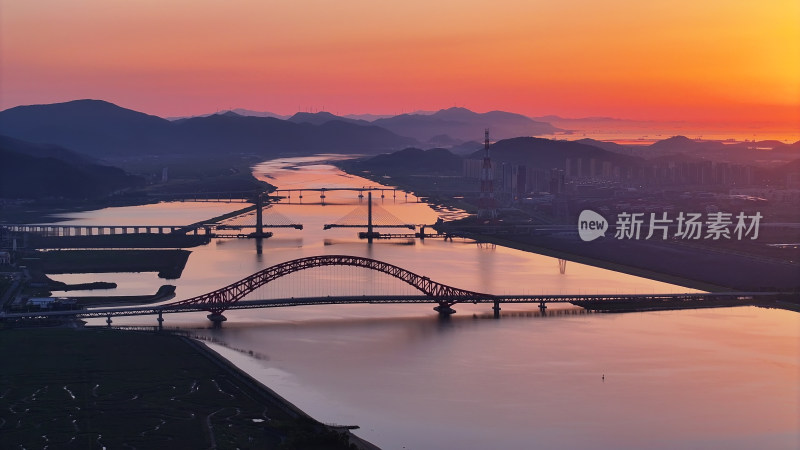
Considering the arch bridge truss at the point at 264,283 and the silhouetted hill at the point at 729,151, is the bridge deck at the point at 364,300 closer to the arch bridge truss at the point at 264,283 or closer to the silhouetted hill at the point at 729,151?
the arch bridge truss at the point at 264,283

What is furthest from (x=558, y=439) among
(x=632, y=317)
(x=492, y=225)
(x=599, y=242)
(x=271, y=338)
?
(x=492, y=225)

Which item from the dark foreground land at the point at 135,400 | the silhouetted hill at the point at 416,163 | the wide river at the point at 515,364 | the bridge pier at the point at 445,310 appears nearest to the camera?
the dark foreground land at the point at 135,400

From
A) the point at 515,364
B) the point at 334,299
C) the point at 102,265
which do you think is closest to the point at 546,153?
the point at 102,265

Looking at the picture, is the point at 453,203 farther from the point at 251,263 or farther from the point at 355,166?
the point at 355,166

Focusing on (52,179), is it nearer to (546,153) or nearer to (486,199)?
(486,199)

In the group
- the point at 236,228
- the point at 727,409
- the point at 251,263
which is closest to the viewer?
the point at 727,409

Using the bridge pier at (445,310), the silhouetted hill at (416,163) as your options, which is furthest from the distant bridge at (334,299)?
the silhouetted hill at (416,163)
